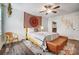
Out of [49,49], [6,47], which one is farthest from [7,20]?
[49,49]

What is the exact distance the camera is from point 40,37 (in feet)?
9.52

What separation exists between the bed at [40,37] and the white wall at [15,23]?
0.14m

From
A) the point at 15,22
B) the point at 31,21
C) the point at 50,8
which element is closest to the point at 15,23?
the point at 15,22

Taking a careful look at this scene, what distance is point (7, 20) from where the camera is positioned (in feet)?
9.50

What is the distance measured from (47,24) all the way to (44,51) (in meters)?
0.44

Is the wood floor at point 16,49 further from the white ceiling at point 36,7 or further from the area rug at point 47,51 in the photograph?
the white ceiling at point 36,7

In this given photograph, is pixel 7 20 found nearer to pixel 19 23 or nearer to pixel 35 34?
pixel 19 23

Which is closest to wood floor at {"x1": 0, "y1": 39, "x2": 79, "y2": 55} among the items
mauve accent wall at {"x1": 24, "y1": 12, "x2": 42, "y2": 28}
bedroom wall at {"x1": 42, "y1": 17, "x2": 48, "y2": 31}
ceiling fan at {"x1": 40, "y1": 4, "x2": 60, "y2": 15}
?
mauve accent wall at {"x1": 24, "y1": 12, "x2": 42, "y2": 28}

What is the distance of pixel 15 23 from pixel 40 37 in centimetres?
46

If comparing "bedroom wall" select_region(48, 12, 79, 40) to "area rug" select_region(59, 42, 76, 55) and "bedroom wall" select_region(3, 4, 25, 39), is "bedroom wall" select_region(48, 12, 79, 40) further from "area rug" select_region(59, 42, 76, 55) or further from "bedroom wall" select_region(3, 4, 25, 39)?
"bedroom wall" select_region(3, 4, 25, 39)

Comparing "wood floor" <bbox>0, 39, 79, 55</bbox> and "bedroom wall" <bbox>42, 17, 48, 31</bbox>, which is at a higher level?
"bedroom wall" <bbox>42, 17, 48, 31</bbox>

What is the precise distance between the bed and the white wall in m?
0.14

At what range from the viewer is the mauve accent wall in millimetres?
2920

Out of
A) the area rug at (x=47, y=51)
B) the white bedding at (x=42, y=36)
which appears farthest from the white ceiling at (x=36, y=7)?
the area rug at (x=47, y=51)
